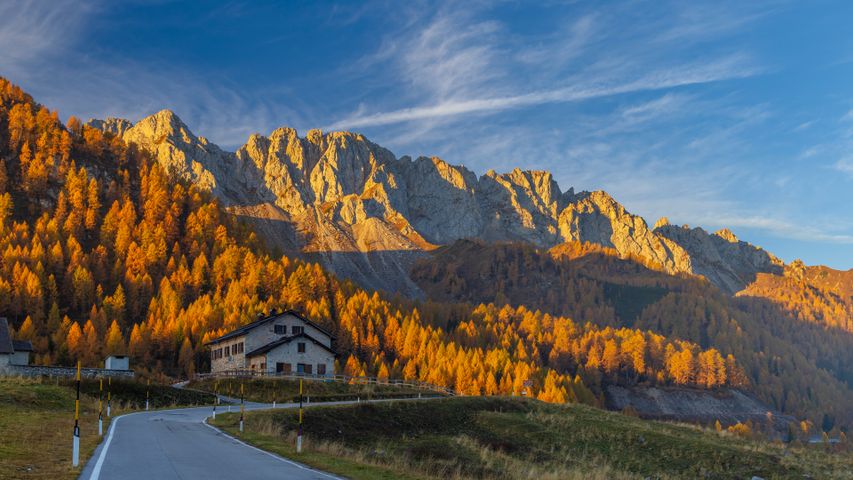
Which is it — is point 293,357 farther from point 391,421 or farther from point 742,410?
point 742,410

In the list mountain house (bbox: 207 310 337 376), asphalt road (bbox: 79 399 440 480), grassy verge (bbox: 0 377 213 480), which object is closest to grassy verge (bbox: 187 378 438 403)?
grassy verge (bbox: 0 377 213 480)

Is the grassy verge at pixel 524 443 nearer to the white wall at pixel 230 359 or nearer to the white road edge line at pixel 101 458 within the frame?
the white road edge line at pixel 101 458

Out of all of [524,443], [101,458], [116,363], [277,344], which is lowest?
[524,443]

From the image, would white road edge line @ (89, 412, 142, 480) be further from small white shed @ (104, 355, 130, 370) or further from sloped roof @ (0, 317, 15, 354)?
small white shed @ (104, 355, 130, 370)

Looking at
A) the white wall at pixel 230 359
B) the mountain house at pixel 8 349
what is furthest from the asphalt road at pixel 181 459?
the white wall at pixel 230 359

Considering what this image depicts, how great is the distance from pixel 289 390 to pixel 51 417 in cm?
3367

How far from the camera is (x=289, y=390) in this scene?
65.8m

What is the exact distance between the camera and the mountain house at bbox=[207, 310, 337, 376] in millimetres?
80750

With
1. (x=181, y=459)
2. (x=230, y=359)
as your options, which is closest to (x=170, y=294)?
(x=230, y=359)

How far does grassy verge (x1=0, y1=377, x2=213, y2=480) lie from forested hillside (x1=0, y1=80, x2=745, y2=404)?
42191mm

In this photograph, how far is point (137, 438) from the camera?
25750 mm

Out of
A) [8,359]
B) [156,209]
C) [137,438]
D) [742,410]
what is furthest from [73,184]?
[742,410]

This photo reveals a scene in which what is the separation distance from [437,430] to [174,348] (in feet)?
208

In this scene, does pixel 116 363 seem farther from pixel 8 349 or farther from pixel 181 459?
pixel 181 459
